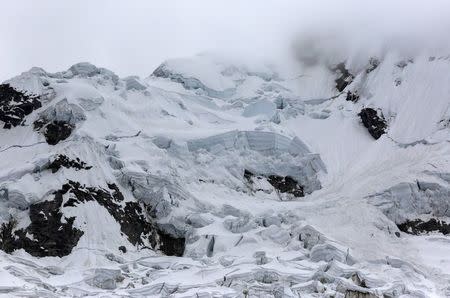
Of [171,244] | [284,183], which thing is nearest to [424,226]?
[284,183]

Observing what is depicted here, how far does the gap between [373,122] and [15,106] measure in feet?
129

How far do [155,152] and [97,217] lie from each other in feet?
38.1

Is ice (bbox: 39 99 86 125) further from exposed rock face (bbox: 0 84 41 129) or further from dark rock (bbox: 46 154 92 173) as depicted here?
dark rock (bbox: 46 154 92 173)

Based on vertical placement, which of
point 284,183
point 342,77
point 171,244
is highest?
point 342,77

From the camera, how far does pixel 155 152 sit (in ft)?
240

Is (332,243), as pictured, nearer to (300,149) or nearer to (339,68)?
(300,149)

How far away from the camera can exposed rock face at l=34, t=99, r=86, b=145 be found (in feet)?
240

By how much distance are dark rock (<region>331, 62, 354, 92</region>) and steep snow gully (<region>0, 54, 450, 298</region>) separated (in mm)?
2410

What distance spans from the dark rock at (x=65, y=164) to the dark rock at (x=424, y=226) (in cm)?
2892

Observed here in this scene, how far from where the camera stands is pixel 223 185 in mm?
72812

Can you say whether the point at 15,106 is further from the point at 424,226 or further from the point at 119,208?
the point at 424,226

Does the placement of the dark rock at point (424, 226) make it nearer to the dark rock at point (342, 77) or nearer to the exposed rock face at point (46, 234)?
the exposed rock face at point (46, 234)

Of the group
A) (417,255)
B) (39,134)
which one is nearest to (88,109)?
(39,134)

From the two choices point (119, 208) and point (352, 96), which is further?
point (352, 96)
